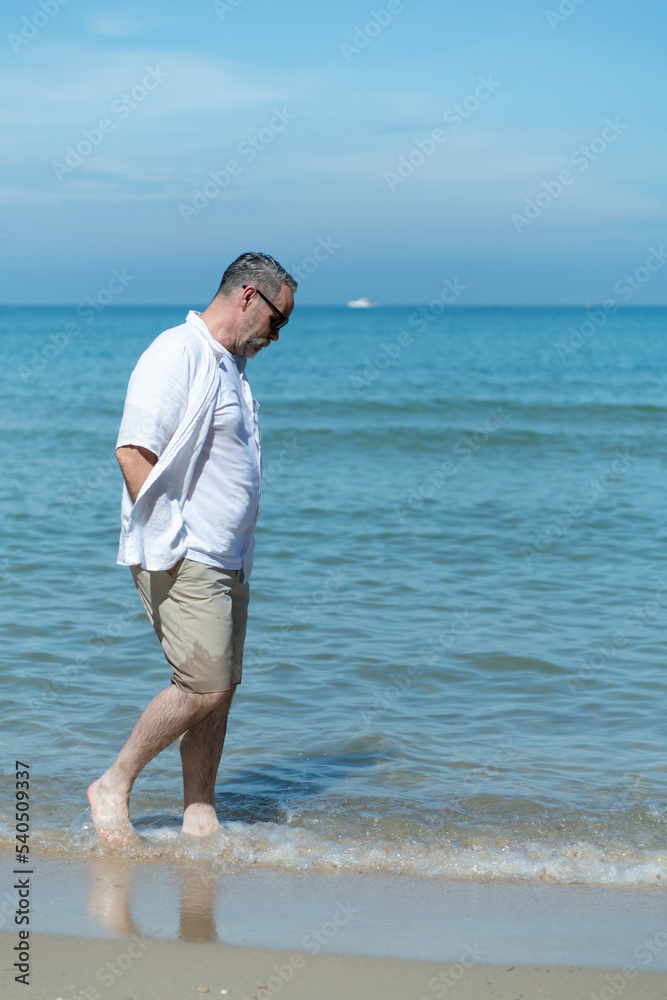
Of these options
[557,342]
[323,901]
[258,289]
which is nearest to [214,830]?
[323,901]

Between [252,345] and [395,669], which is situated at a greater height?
[252,345]

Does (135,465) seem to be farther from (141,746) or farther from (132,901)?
(132,901)

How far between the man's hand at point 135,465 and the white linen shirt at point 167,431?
0.02 metres

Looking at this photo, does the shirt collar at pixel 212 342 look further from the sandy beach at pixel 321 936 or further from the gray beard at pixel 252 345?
the sandy beach at pixel 321 936

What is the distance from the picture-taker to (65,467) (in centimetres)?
1331

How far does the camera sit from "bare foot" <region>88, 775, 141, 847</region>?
3580 millimetres

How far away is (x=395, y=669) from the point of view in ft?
19.2

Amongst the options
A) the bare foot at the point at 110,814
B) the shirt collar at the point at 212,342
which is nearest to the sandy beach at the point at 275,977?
the bare foot at the point at 110,814

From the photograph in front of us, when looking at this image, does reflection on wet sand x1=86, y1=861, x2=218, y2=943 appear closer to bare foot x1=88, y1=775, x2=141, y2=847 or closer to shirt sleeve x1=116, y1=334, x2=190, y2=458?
bare foot x1=88, y1=775, x2=141, y2=847

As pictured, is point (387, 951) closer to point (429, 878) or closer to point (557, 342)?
point (429, 878)

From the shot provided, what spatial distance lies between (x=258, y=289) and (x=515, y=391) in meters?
21.9

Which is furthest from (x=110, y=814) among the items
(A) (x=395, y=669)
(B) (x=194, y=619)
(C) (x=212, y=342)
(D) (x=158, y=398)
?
(A) (x=395, y=669)

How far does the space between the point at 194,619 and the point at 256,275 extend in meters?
1.15

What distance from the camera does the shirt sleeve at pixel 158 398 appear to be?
3.27 m
